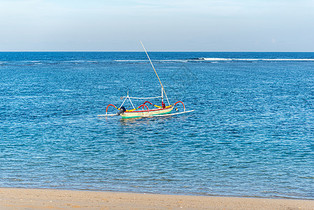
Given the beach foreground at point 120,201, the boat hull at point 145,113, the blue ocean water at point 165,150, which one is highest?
the boat hull at point 145,113

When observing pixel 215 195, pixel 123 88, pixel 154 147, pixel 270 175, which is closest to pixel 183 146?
pixel 154 147

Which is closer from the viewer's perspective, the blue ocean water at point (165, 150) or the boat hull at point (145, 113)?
the blue ocean water at point (165, 150)

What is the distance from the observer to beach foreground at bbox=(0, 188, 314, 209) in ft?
37.8

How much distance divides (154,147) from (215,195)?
8907 mm

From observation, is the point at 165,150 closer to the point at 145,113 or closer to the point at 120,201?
the point at 120,201

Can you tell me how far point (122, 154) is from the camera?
2025 centimetres

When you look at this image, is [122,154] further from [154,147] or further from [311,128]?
[311,128]

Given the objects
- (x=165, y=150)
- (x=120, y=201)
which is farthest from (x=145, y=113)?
(x=120, y=201)

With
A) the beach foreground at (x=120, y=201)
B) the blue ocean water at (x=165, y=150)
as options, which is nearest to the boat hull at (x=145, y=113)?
the blue ocean water at (x=165, y=150)

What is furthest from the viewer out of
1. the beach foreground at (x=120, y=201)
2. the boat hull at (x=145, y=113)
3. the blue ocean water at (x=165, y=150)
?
the boat hull at (x=145, y=113)

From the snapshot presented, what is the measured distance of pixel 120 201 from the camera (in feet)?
39.5

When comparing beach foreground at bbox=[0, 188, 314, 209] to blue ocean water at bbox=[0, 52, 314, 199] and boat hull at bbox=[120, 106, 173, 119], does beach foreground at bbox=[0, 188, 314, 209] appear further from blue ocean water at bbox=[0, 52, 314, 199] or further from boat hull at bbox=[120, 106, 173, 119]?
boat hull at bbox=[120, 106, 173, 119]

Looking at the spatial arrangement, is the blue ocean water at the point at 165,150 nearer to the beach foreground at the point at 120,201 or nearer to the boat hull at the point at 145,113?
the boat hull at the point at 145,113

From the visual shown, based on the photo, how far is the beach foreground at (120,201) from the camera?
37.8 feet
